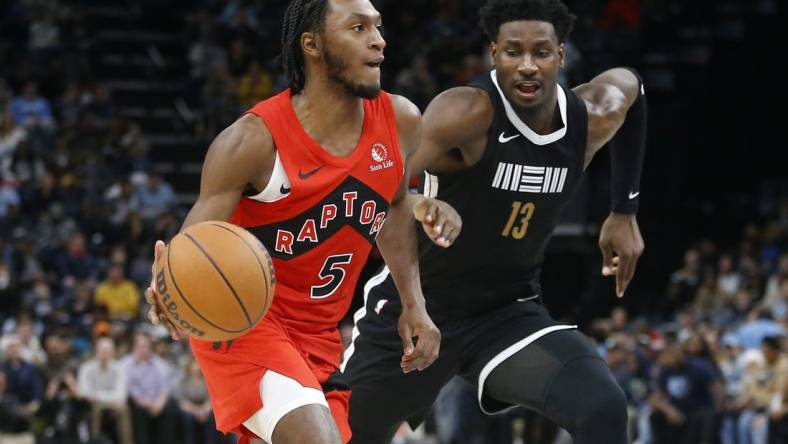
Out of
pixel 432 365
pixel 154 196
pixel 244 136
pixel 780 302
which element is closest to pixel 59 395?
pixel 154 196

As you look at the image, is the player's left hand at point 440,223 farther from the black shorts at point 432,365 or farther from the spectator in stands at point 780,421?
the spectator in stands at point 780,421

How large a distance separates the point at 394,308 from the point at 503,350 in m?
0.57

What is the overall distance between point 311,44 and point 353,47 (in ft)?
0.66

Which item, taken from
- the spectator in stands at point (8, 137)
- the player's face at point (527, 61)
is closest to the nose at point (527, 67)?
the player's face at point (527, 61)

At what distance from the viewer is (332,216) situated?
5.11m

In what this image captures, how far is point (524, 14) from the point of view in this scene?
5.98m

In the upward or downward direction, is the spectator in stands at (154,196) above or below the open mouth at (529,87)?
below

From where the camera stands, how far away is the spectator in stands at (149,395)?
533 inches

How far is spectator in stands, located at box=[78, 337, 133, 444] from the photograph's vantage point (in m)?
13.4

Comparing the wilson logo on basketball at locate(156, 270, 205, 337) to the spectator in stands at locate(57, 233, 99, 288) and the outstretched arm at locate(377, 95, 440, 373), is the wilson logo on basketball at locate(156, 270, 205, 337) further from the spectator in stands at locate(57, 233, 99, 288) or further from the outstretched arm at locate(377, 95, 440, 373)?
the spectator in stands at locate(57, 233, 99, 288)

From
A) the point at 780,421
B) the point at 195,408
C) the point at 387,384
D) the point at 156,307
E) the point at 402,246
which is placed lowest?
the point at 195,408

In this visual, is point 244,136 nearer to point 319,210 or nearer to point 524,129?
point 319,210

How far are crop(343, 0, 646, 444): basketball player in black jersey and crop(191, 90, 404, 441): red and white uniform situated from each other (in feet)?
1.64

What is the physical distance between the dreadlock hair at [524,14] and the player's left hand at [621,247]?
3.11ft
